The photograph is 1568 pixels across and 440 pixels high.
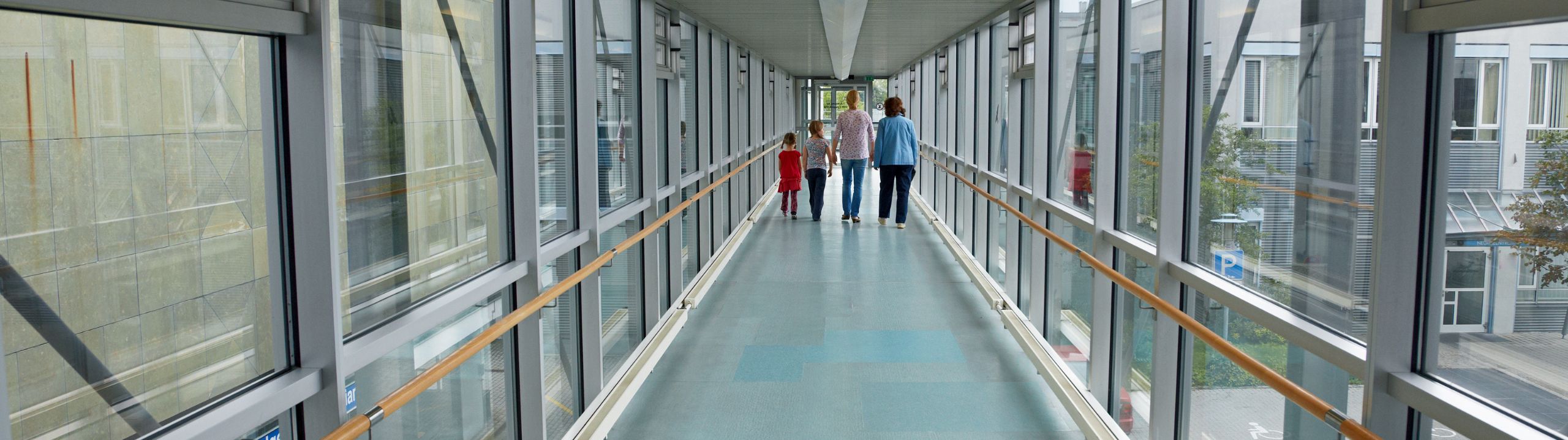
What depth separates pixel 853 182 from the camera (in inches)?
450

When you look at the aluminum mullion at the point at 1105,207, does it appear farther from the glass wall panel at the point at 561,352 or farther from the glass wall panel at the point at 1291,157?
the glass wall panel at the point at 561,352

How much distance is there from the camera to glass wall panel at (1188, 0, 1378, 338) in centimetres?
228

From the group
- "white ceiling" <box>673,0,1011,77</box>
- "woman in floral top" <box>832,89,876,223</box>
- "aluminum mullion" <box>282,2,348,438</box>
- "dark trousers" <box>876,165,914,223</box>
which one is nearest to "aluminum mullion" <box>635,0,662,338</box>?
"white ceiling" <box>673,0,1011,77</box>

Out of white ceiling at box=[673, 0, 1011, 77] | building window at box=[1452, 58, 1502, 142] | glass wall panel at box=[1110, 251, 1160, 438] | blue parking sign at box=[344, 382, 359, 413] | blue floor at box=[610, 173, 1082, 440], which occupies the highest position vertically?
white ceiling at box=[673, 0, 1011, 77]

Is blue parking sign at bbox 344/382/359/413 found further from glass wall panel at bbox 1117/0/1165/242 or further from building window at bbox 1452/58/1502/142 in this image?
glass wall panel at bbox 1117/0/1165/242

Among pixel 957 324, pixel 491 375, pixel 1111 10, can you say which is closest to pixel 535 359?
pixel 491 375

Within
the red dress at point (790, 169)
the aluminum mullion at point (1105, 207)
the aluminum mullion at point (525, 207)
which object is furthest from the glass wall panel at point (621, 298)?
the red dress at point (790, 169)

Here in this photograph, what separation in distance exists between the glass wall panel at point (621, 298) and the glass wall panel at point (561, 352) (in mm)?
208

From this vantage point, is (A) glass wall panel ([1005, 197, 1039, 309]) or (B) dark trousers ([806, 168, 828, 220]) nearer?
(A) glass wall panel ([1005, 197, 1039, 309])

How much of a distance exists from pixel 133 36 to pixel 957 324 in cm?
524

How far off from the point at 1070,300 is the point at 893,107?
466 centimetres

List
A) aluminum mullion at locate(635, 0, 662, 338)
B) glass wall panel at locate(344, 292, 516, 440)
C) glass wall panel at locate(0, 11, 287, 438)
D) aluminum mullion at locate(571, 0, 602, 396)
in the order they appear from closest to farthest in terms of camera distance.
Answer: glass wall panel at locate(0, 11, 287, 438), glass wall panel at locate(344, 292, 516, 440), aluminum mullion at locate(571, 0, 602, 396), aluminum mullion at locate(635, 0, 662, 338)

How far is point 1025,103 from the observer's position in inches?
247

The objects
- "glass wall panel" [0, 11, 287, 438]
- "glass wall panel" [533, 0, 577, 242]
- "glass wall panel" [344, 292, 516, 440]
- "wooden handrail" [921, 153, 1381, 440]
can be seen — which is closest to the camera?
"glass wall panel" [0, 11, 287, 438]
